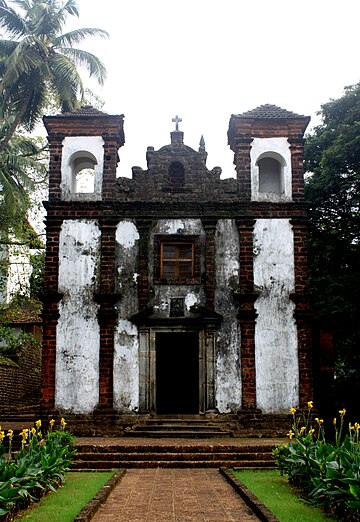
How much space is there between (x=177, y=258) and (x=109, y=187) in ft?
8.42

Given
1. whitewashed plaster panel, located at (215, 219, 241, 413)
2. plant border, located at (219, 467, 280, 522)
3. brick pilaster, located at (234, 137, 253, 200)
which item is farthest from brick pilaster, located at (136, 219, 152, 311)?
plant border, located at (219, 467, 280, 522)

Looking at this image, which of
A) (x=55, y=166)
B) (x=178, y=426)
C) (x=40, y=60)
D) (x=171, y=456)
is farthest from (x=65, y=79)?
(x=171, y=456)

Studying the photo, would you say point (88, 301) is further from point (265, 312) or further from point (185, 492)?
point (185, 492)

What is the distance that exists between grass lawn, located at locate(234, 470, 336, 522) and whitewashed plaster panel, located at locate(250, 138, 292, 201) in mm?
7443

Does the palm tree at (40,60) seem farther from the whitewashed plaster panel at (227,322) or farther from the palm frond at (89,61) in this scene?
the whitewashed plaster panel at (227,322)

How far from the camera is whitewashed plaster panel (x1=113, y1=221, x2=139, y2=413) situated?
578 inches

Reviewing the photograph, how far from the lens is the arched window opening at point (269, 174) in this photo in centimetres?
1681

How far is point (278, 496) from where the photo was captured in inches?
321

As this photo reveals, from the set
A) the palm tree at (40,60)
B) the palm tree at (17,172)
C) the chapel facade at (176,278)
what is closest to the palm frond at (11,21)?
the palm tree at (40,60)

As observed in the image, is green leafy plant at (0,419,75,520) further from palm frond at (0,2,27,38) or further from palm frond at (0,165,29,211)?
palm frond at (0,2,27,38)

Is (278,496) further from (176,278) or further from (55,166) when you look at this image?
(55,166)

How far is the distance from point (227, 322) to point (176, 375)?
8.14 ft

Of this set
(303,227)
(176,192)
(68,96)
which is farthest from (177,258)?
(68,96)

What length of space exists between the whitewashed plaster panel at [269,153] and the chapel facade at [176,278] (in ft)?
0.09
